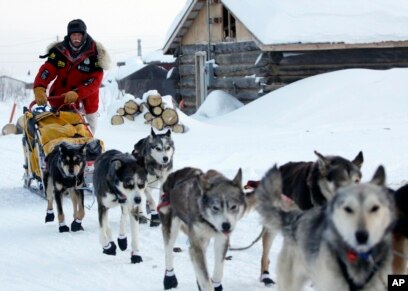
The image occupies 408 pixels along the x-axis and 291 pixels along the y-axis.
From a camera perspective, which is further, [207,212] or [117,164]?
[117,164]

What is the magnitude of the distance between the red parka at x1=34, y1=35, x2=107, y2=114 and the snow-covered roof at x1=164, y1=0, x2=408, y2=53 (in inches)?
341

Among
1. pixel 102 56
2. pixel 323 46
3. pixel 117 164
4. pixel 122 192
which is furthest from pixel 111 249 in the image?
pixel 323 46

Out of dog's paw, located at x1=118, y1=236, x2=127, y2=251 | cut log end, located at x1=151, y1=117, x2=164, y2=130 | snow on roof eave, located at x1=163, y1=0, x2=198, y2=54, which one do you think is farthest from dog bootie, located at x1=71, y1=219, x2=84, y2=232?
snow on roof eave, located at x1=163, y1=0, x2=198, y2=54

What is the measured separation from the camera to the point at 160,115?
15.4m

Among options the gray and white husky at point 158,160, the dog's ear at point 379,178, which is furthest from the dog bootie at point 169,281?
the gray and white husky at point 158,160

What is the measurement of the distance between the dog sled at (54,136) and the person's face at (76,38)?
0.81 meters

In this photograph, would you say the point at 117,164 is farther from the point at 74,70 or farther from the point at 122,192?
the point at 74,70

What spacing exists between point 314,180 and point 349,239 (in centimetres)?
161

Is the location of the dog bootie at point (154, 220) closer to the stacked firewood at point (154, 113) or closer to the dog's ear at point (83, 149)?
the dog's ear at point (83, 149)

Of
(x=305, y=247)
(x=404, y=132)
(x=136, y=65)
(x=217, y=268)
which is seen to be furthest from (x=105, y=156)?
(x=136, y=65)

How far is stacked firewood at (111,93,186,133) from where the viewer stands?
15000 mm

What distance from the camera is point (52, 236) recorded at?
6.93 metres

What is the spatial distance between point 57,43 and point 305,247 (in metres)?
5.90

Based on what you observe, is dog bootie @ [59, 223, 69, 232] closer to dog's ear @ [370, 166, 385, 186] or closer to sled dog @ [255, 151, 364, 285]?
sled dog @ [255, 151, 364, 285]
